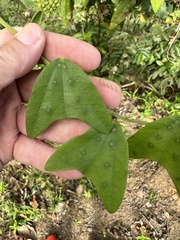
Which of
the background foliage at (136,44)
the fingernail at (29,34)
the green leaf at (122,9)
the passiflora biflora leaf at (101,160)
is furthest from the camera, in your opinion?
the background foliage at (136,44)

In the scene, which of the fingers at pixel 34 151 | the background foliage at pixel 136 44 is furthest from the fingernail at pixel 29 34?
the background foliage at pixel 136 44

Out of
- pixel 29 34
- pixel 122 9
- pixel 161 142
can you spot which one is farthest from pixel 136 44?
pixel 161 142

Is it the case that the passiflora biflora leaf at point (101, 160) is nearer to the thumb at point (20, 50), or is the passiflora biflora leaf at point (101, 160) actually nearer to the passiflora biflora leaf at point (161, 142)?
the passiflora biflora leaf at point (161, 142)

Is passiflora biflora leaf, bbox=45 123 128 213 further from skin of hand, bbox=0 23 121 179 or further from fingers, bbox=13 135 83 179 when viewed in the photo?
fingers, bbox=13 135 83 179

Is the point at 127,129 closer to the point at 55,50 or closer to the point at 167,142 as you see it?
the point at 55,50

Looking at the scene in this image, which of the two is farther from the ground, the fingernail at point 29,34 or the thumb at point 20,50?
the fingernail at point 29,34

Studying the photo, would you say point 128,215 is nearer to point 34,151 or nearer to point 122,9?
point 34,151

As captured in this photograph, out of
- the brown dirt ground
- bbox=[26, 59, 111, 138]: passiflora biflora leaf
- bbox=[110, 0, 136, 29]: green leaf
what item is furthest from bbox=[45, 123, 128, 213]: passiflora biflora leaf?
the brown dirt ground
